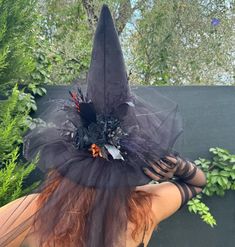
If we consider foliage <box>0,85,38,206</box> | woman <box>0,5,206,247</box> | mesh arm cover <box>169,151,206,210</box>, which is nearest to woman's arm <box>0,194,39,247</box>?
woman <box>0,5,206,247</box>

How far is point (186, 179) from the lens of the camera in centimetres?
175

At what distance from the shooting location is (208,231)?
3510 millimetres

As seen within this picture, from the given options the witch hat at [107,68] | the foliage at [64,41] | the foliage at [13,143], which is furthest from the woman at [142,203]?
the foliage at [64,41]

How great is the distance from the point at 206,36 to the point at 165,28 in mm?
411

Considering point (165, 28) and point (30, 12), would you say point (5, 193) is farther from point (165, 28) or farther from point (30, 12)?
point (165, 28)

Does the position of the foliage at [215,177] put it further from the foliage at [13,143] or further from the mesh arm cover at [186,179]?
the mesh arm cover at [186,179]

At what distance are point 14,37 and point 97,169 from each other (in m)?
1.69

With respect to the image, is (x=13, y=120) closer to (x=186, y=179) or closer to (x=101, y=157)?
(x=186, y=179)

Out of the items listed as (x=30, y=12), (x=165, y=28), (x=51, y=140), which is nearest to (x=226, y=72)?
(x=165, y=28)

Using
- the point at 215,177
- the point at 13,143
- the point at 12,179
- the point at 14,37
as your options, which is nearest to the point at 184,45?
the point at 215,177

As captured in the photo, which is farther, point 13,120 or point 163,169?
point 13,120

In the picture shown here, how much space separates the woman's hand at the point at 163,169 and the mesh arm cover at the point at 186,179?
0.16ft

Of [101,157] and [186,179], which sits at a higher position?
[101,157]

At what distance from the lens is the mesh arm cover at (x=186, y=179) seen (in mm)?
1706
